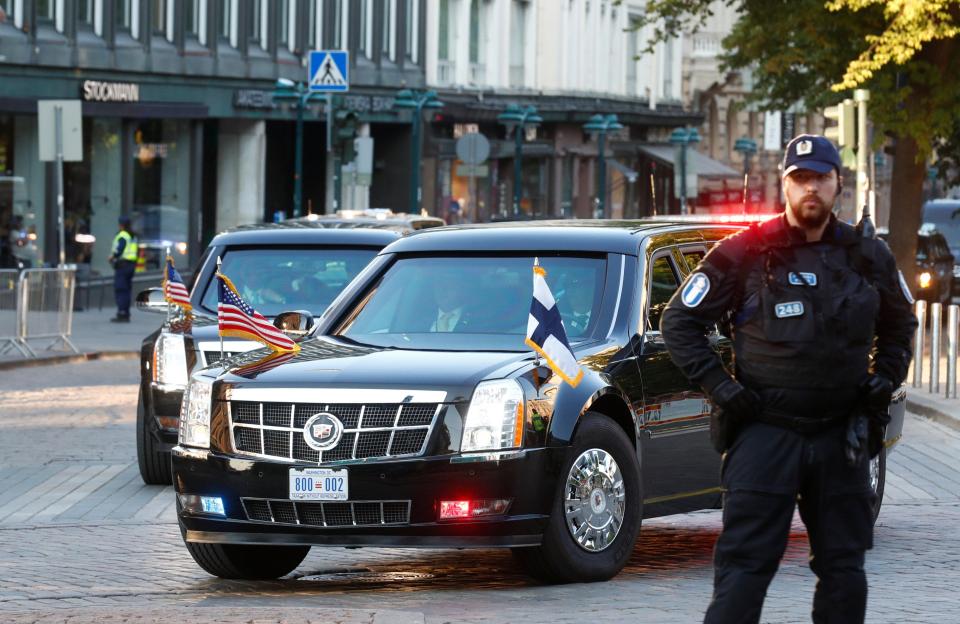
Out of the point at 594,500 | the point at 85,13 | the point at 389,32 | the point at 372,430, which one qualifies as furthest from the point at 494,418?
the point at 389,32

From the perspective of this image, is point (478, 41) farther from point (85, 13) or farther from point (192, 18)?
point (85, 13)

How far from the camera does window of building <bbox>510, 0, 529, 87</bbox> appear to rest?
2429 inches

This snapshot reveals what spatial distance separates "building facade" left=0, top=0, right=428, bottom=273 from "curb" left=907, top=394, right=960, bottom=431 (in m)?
18.4

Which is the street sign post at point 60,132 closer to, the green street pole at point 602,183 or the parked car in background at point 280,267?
the parked car in background at point 280,267

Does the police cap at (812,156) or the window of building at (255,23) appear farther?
the window of building at (255,23)

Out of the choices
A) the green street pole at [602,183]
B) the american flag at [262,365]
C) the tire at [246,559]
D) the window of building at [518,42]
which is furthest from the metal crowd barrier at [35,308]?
the window of building at [518,42]

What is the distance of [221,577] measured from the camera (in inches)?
384

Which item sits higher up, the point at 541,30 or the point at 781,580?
the point at 541,30

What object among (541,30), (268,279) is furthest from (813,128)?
(268,279)

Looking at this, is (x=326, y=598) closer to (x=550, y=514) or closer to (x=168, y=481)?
(x=550, y=514)

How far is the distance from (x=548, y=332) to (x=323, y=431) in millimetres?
985

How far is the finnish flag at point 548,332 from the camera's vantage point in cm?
887

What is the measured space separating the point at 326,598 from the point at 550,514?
977mm

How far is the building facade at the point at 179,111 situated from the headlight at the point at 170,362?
23.2m
